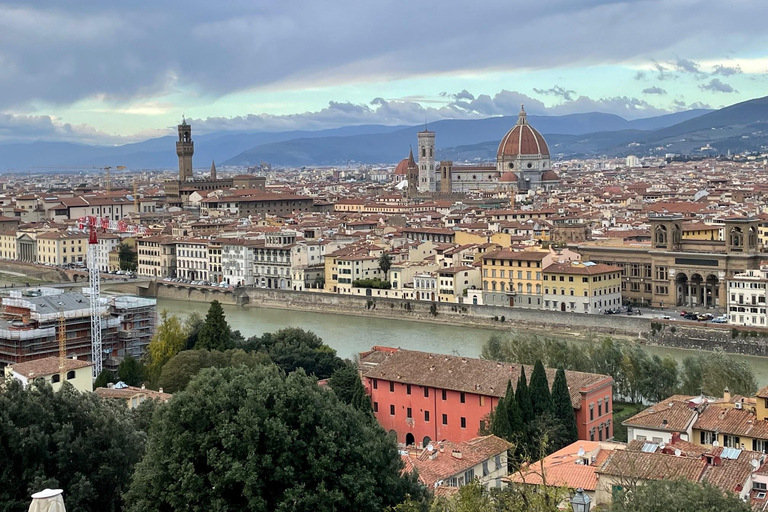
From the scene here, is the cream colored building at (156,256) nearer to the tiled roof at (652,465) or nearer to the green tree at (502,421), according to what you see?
the green tree at (502,421)

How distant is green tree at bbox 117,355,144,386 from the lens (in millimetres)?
13773

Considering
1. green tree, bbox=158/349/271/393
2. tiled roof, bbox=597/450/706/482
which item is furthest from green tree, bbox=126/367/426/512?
green tree, bbox=158/349/271/393

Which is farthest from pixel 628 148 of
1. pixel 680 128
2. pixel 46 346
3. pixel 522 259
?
pixel 46 346

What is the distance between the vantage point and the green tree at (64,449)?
6730 mm

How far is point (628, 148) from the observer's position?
162500 millimetres

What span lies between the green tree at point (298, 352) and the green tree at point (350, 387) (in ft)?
4.97

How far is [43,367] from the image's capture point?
1219 cm

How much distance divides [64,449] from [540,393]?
17.1ft

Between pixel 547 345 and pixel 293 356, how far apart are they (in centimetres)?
324

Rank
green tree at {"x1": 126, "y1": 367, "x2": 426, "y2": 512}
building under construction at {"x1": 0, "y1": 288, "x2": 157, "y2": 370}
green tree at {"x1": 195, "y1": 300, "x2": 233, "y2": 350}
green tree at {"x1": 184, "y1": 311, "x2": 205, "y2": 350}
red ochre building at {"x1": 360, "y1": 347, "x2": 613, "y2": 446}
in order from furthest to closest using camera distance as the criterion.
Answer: green tree at {"x1": 184, "y1": 311, "x2": 205, "y2": 350}, green tree at {"x1": 195, "y1": 300, "x2": 233, "y2": 350}, building under construction at {"x1": 0, "y1": 288, "x2": 157, "y2": 370}, red ochre building at {"x1": 360, "y1": 347, "x2": 613, "y2": 446}, green tree at {"x1": 126, "y1": 367, "x2": 426, "y2": 512}

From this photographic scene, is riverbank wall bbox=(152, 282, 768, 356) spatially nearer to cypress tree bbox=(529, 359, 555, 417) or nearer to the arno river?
the arno river

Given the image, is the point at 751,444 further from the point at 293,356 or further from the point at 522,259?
the point at 522,259

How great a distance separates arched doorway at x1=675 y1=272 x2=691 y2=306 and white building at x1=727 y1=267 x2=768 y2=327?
2612 mm

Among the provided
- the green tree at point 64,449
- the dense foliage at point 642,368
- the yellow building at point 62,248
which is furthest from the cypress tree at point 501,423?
the yellow building at point 62,248
